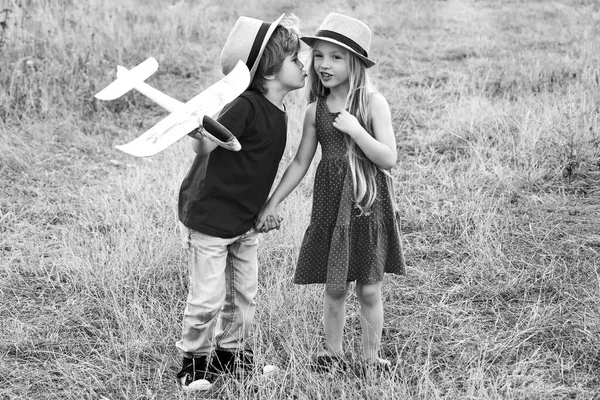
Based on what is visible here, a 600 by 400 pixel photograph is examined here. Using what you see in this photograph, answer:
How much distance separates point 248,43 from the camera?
91.3 inches

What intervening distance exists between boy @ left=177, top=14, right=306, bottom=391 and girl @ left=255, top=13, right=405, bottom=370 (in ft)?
0.35

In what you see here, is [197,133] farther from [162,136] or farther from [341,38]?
[341,38]

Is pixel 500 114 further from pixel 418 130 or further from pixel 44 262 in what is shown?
pixel 44 262

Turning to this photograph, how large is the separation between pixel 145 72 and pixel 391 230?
1068mm

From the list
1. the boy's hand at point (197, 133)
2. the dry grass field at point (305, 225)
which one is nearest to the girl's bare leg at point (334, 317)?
the dry grass field at point (305, 225)

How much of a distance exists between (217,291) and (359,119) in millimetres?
808

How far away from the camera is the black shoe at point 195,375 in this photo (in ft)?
8.09

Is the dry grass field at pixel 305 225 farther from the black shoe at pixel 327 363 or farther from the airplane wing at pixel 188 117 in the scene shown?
the airplane wing at pixel 188 117

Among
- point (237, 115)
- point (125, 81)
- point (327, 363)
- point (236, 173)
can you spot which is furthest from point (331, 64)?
point (327, 363)

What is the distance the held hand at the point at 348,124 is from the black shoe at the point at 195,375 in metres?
1.01

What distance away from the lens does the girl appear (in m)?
2.37

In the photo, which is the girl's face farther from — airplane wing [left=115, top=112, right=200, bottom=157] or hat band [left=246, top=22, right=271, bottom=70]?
airplane wing [left=115, top=112, right=200, bottom=157]

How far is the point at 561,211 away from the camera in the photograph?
3.77 metres

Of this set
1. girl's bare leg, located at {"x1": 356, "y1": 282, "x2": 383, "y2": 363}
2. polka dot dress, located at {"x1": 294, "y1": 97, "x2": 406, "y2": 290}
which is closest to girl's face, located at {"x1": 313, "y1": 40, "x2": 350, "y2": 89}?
polka dot dress, located at {"x1": 294, "y1": 97, "x2": 406, "y2": 290}
